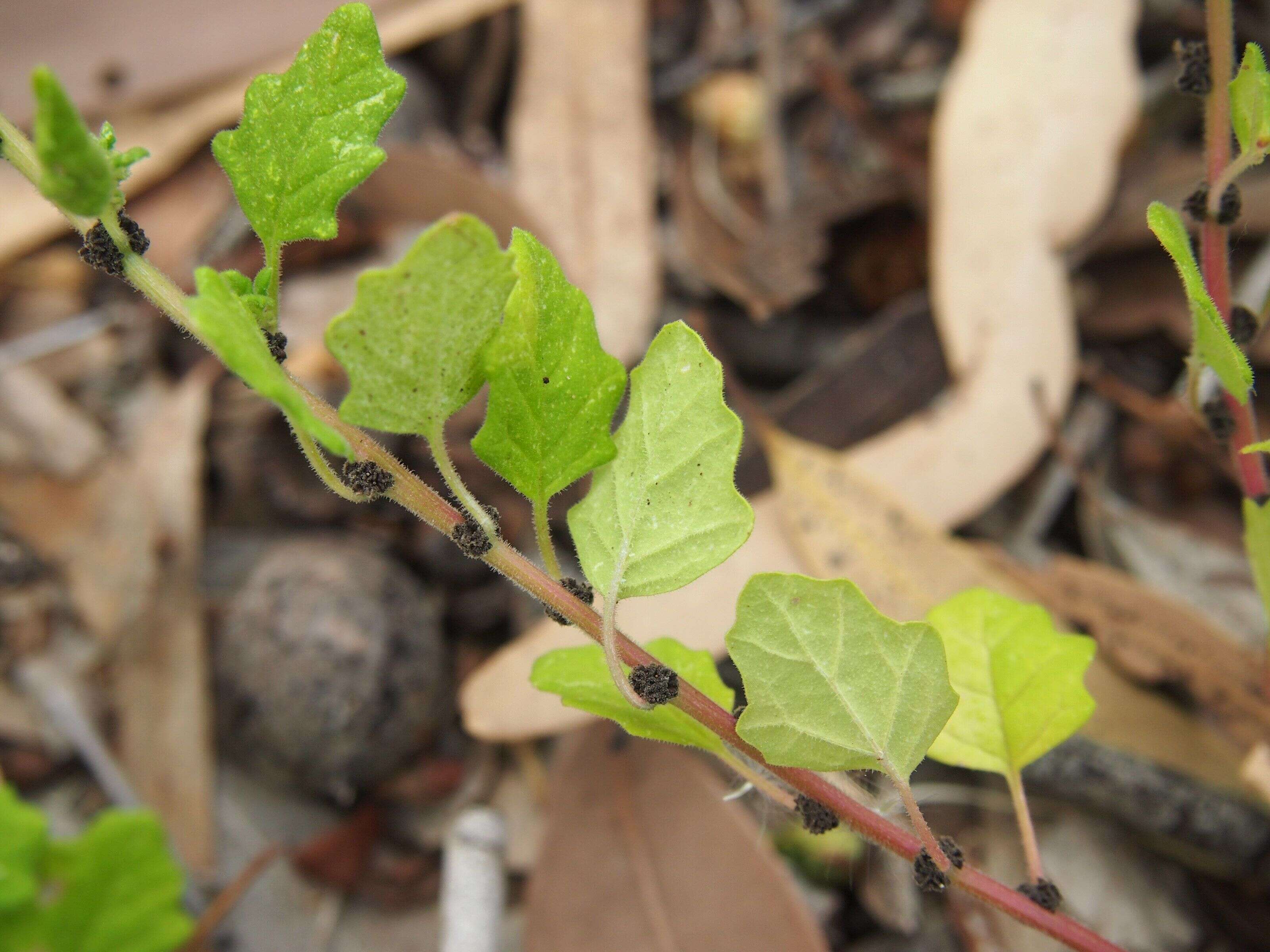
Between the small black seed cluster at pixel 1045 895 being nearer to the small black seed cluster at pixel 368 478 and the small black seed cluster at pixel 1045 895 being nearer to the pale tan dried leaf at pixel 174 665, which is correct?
the small black seed cluster at pixel 368 478

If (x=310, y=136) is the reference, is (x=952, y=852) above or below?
below

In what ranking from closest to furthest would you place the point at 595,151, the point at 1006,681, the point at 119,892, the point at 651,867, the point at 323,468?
the point at 323,468 < the point at 1006,681 < the point at 119,892 < the point at 651,867 < the point at 595,151

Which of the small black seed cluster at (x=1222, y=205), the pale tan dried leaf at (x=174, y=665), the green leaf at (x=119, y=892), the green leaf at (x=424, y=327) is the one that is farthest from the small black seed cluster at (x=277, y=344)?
the pale tan dried leaf at (x=174, y=665)

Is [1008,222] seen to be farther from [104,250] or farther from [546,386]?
[104,250]

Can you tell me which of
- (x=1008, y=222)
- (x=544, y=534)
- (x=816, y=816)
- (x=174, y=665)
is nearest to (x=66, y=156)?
(x=544, y=534)

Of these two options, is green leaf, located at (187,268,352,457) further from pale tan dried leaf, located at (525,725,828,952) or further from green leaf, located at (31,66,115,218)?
pale tan dried leaf, located at (525,725,828,952)

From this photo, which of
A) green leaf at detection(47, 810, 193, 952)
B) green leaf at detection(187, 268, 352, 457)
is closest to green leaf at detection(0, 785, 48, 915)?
green leaf at detection(47, 810, 193, 952)

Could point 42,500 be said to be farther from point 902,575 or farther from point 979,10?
point 979,10
